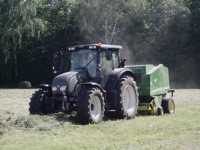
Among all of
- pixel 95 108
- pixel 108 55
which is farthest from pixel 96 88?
pixel 108 55

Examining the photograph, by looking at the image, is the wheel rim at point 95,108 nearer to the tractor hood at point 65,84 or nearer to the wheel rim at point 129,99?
the tractor hood at point 65,84

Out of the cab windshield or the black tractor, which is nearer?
the black tractor

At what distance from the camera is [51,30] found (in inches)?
1806

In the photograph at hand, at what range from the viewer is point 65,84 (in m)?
14.9

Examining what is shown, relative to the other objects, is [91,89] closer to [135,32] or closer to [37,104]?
[37,104]

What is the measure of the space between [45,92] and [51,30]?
30683mm

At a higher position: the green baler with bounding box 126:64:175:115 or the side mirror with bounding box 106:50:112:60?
the side mirror with bounding box 106:50:112:60

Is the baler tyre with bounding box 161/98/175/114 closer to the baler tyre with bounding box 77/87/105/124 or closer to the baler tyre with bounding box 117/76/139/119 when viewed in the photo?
the baler tyre with bounding box 117/76/139/119

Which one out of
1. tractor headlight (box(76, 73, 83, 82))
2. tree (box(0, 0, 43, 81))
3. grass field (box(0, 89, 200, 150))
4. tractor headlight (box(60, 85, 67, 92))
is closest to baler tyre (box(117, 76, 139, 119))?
grass field (box(0, 89, 200, 150))

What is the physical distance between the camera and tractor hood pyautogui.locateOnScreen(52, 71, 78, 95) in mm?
14922

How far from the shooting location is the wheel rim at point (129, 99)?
15945 millimetres

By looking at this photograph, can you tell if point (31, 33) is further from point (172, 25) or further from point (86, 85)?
point (86, 85)

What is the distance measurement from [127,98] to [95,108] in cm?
195

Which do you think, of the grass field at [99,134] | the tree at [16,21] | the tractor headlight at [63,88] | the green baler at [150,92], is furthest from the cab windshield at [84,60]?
the tree at [16,21]
